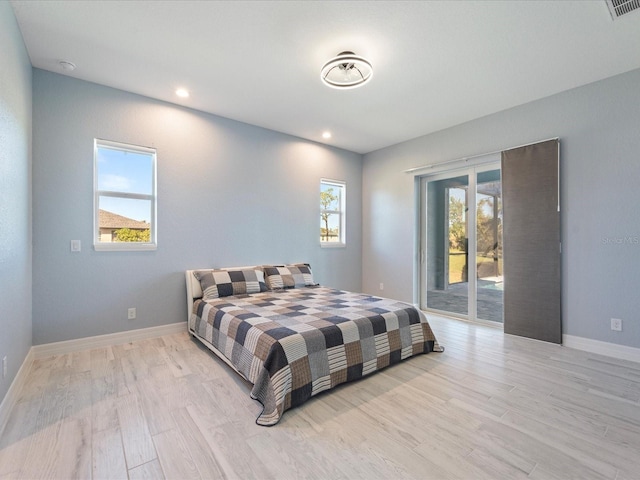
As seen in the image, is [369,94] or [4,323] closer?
[4,323]

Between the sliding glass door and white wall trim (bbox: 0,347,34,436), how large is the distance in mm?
4761

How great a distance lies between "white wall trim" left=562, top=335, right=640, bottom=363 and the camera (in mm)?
2879

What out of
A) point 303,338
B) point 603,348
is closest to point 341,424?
point 303,338

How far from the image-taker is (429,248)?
16.1 feet

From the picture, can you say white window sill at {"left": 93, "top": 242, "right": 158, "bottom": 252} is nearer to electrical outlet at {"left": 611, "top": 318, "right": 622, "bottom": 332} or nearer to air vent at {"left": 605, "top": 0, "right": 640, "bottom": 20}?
air vent at {"left": 605, "top": 0, "right": 640, "bottom": 20}

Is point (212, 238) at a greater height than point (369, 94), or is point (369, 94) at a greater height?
point (369, 94)

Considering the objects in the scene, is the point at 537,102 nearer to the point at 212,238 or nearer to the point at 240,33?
the point at 240,33

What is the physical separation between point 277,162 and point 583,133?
149 inches

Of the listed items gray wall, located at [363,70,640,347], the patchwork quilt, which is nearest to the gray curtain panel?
gray wall, located at [363,70,640,347]

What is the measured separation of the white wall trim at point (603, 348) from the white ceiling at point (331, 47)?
2.74 m

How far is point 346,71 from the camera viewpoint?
2.73 m

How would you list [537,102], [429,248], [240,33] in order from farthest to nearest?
[429,248] → [537,102] → [240,33]

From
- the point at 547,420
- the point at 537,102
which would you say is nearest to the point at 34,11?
the point at 547,420

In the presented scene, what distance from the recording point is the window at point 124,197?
10.7 ft
